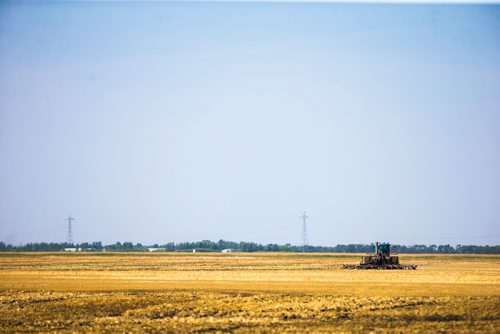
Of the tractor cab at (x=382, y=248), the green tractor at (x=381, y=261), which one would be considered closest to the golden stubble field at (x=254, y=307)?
the green tractor at (x=381, y=261)

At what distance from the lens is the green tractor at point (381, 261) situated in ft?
260

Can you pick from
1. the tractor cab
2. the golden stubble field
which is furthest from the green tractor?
the golden stubble field

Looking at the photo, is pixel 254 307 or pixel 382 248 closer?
pixel 254 307

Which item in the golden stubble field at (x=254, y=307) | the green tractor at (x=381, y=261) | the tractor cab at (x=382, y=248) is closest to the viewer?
the golden stubble field at (x=254, y=307)

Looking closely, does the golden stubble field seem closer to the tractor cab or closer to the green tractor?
the green tractor

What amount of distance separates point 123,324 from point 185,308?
5.74 metres

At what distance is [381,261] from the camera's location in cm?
8125

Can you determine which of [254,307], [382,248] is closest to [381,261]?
[382,248]

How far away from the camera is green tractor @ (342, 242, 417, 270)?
79312 mm

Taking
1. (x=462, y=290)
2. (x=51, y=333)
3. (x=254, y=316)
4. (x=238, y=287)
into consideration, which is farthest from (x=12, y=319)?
(x=462, y=290)

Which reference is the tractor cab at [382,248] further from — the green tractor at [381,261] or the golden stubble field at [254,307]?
the golden stubble field at [254,307]

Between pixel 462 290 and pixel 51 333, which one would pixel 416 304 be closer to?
pixel 462 290

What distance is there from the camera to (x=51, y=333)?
28859 millimetres

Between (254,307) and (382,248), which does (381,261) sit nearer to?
(382,248)
